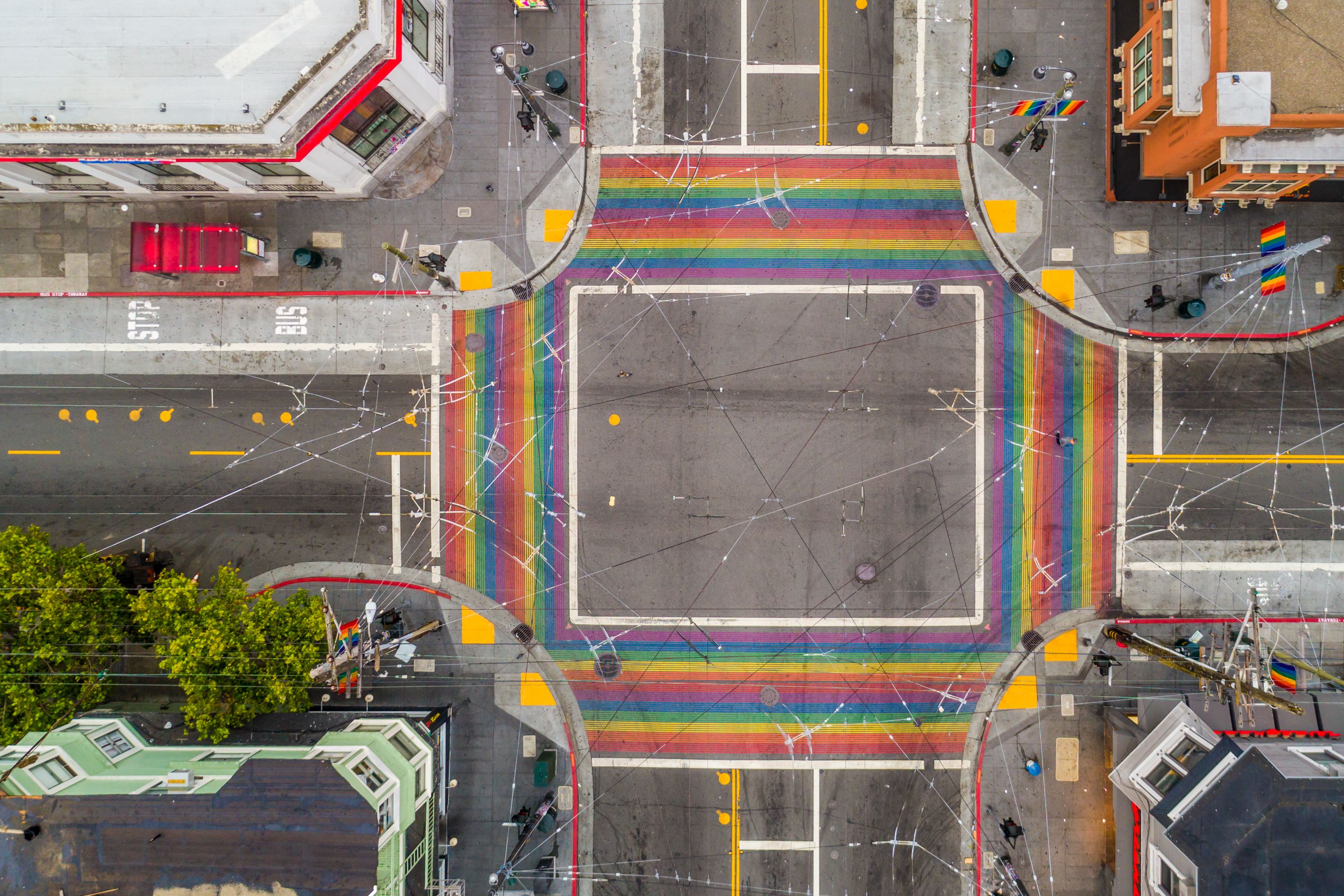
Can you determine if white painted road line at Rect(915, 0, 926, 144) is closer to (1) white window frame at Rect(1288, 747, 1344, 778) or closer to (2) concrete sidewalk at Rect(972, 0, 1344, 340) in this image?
(2) concrete sidewalk at Rect(972, 0, 1344, 340)

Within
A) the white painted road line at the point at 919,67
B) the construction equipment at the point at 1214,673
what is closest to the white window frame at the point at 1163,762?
the construction equipment at the point at 1214,673

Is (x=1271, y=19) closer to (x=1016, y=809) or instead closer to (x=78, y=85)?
(x=1016, y=809)

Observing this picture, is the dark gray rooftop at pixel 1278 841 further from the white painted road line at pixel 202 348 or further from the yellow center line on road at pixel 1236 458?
the white painted road line at pixel 202 348

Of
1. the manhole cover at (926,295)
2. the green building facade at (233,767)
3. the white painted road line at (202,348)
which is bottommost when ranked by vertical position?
the green building facade at (233,767)

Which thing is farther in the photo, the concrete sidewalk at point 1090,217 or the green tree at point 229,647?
the concrete sidewalk at point 1090,217

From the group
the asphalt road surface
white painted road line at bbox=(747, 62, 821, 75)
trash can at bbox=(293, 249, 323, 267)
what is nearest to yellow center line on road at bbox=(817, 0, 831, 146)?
white painted road line at bbox=(747, 62, 821, 75)

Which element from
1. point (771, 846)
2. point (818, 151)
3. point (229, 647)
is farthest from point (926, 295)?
point (229, 647)

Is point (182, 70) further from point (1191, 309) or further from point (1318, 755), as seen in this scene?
point (1318, 755)
